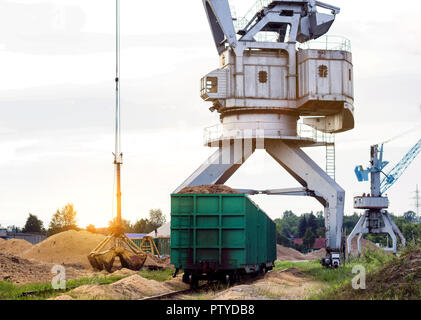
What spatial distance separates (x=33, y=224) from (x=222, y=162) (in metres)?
58.1

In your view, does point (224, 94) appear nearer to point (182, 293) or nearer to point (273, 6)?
point (273, 6)

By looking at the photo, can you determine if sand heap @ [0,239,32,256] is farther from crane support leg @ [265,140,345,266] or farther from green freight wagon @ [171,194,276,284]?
green freight wagon @ [171,194,276,284]

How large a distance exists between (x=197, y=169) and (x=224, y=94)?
526 cm

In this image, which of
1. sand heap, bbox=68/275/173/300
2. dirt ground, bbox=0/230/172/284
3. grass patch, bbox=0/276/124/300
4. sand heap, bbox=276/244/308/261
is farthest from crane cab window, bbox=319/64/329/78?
sand heap, bbox=276/244/308/261

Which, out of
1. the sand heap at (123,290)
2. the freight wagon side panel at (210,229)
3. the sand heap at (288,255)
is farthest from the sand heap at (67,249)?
Result: the sand heap at (288,255)

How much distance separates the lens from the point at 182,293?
21.5 meters

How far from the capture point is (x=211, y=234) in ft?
72.3

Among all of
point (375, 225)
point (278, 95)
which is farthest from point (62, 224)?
point (278, 95)

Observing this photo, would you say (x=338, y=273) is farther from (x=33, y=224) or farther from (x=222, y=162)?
(x=33, y=224)

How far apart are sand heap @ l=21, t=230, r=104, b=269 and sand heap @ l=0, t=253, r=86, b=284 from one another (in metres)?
7.02

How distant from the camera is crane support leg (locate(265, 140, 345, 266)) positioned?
4134 centimetres

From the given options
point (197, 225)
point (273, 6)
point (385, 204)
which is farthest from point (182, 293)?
point (385, 204)

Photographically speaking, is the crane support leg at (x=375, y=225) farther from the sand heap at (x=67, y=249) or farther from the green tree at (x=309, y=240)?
the green tree at (x=309, y=240)
